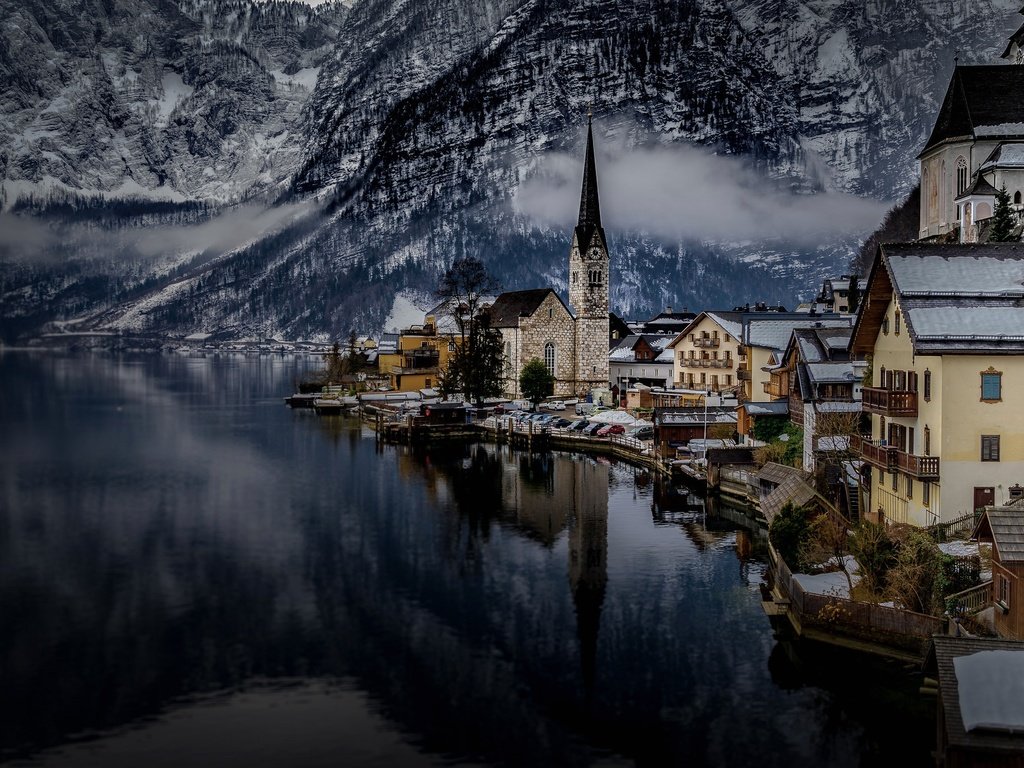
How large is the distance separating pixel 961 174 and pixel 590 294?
141 ft

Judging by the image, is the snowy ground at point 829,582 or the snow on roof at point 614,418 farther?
the snow on roof at point 614,418

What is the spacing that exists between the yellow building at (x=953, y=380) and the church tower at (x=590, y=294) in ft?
218

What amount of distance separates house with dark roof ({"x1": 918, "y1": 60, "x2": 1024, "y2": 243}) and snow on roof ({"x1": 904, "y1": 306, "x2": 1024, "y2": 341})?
102 feet

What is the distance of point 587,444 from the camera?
70.4m

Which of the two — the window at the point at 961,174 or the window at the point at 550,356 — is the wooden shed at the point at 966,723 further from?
the window at the point at 550,356

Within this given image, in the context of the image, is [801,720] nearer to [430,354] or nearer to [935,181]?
[935,181]

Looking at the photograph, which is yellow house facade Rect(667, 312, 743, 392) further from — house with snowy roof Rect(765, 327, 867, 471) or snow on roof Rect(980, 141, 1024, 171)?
house with snowy roof Rect(765, 327, 867, 471)

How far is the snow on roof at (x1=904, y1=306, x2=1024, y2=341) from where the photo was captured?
29.9m

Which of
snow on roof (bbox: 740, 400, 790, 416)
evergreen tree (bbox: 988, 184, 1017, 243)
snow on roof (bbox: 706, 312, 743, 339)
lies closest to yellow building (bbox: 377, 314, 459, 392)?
snow on roof (bbox: 706, 312, 743, 339)

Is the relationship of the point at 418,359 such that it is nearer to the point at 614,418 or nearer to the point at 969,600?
the point at 614,418

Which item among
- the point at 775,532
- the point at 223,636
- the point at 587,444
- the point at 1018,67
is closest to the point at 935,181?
the point at 1018,67

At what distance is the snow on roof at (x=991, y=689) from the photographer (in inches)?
642

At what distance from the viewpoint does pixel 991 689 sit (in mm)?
17016

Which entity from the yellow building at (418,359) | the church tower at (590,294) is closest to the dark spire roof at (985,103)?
the church tower at (590,294)
